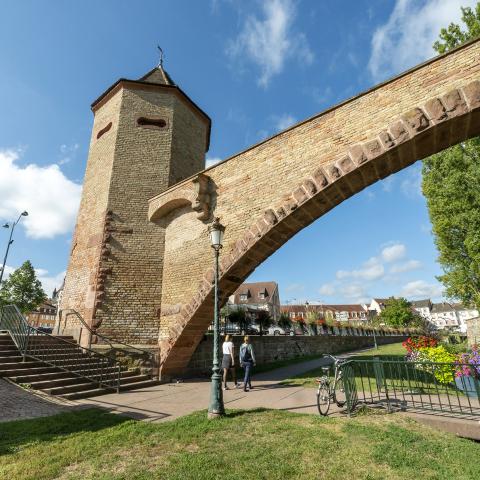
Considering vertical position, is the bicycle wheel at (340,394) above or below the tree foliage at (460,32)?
below

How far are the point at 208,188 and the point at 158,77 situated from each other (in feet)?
32.3

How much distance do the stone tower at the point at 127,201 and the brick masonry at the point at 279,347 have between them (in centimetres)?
208

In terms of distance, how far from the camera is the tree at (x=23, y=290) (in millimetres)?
28734

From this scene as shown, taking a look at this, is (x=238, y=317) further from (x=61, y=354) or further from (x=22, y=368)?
(x=22, y=368)

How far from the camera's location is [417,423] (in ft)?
18.5

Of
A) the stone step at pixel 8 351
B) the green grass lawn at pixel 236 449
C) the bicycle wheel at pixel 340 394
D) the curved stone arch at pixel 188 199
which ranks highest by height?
the curved stone arch at pixel 188 199

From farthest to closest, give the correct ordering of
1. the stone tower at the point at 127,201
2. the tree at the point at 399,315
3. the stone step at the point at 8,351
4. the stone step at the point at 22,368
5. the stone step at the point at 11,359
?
1. the tree at the point at 399,315
2. the stone tower at the point at 127,201
3. the stone step at the point at 8,351
4. the stone step at the point at 11,359
5. the stone step at the point at 22,368

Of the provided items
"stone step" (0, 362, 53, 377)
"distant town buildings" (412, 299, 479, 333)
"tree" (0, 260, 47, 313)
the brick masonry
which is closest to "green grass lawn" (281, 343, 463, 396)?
the brick masonry

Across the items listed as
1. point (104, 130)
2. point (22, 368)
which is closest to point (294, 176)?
point (22, 368)

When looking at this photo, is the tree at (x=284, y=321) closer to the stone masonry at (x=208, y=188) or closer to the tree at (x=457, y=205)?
the tree at (x=457, y=205)

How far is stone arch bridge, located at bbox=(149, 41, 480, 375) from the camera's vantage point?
6.98m

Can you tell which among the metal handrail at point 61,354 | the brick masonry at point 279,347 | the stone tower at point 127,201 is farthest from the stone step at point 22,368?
the brick masonry at point 279,347

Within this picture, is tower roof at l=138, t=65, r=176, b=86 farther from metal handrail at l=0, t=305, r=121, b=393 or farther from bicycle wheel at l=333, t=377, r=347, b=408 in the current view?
bicycle wheel at l=333, t=377, r=347, b=408

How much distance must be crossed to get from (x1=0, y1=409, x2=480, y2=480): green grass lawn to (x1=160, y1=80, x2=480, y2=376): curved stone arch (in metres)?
4.68
